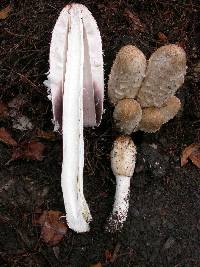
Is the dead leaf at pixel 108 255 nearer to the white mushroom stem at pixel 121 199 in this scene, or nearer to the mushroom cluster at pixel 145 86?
the white mushroom stem at pixel 121 199

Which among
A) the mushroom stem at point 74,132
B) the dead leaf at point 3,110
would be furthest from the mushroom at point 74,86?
the dead leaf at point 3,110

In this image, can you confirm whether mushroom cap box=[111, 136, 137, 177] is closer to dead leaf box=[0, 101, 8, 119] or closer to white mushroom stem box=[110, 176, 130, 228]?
white mushroom stem box=[110, 176, 130, 228]

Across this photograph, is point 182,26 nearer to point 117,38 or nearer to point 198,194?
point 117,38

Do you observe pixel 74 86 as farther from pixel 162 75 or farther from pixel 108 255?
pixel 108 255

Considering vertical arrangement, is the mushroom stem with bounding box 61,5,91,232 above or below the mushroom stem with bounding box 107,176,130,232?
above

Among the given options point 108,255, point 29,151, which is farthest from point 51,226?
point 29,151

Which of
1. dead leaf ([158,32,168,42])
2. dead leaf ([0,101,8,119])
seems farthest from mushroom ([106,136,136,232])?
dead leaf ([158,32,168,42])
